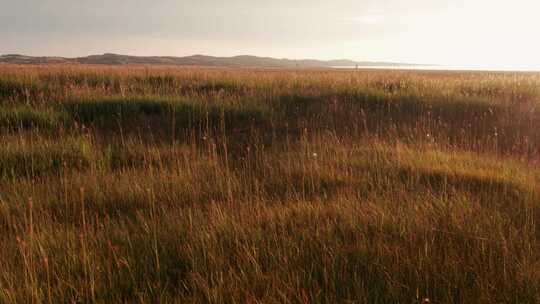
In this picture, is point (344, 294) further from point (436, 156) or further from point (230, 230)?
point (436, 156)

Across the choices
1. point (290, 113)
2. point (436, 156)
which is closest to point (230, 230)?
point (436, 156)

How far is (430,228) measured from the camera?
223cm

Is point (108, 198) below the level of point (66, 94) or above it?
below

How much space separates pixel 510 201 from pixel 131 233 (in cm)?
247

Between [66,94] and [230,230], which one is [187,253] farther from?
[66,94]

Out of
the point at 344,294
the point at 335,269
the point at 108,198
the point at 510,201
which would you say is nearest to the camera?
the point at 344,294

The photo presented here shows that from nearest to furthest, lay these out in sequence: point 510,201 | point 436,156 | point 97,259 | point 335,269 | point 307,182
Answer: point 335,269, point 97,259, point 510,201, point 307,182, point 436,156

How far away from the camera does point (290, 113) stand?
6809 mm

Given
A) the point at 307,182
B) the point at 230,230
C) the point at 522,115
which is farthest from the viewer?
the point at 522,115

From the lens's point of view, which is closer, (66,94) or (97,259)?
(97,259)

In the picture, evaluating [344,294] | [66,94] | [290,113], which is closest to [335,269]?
[344,294]

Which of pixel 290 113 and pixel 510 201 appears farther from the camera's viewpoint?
pixel 290 113

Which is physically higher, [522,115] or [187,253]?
[522,115]

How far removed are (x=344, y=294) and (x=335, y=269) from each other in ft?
0.61
